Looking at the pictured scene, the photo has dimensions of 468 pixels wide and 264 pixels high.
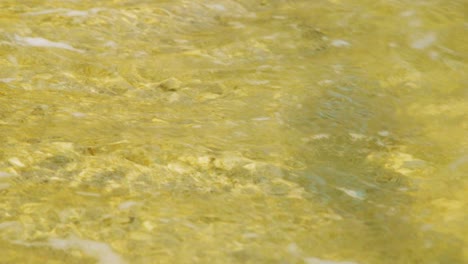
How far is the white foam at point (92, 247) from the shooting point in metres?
2.56

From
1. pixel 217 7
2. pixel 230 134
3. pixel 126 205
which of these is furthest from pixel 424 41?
pixel 126 205

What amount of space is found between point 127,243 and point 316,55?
8.59ft

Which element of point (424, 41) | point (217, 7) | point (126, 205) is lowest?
point (217, 7)

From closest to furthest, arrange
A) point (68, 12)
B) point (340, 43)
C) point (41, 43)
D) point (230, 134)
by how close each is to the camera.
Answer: point (230, 134)
point (41, 43)
point (340, 43)
point (68, 12)

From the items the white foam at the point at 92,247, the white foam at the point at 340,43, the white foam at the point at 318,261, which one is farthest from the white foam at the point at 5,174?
the white foam at the point at 340,43

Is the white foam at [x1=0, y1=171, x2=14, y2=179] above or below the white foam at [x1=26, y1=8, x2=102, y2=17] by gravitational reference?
above

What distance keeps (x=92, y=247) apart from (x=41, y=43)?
250 cm

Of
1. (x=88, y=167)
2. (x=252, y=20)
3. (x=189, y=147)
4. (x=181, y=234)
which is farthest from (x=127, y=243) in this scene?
(x=252, y=20)

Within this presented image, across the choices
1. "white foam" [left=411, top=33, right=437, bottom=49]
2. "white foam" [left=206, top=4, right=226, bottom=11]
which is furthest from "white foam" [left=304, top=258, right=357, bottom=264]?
"white foam" [left=206, top=4, right=226, bottom=11]

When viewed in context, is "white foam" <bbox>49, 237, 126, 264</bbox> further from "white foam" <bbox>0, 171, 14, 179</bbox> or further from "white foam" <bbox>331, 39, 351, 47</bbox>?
"white foam" <bbox>331, 39, 351, 47</bbox>

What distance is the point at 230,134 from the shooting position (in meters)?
3.64

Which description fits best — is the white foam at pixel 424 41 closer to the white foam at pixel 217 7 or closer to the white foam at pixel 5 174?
the white foam at pixel 217 7

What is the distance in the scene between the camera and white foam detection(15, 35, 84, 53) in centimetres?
471

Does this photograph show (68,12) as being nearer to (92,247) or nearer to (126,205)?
(126,205)
